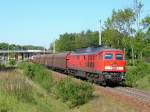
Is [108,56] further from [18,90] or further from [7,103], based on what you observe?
[7,103]

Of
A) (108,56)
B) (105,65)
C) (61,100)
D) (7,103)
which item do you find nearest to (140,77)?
(108,56)

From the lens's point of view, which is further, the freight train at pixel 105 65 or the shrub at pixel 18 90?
the freight train at pixel 105 65

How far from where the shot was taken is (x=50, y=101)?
87.0 feet

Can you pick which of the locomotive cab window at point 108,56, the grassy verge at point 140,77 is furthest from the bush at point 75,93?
the grassy verge at point 140,77

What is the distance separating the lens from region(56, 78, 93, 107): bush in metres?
24.1

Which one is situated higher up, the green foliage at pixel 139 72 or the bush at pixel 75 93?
the green foliage at pixel 139 72

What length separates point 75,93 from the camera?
24.2 meters

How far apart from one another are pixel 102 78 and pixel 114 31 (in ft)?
115

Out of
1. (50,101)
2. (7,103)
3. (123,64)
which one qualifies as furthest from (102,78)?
(7,103)

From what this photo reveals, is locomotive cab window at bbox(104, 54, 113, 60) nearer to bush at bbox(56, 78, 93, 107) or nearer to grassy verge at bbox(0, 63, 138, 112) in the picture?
grassy verge at bbox(0, 63, 138, 112)

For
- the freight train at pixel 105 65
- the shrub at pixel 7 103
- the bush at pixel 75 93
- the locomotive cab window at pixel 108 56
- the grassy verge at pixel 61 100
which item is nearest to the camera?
the shrub at pixel 7 103

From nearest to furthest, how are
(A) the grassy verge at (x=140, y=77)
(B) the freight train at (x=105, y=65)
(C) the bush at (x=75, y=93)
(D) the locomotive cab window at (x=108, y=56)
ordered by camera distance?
(C) the bush at (x=75, y=93)
(B) the freight train at (x=105, y=65)
(D) the locomotive cab window at (x=108, y=56)
(A) the grassy verge at (x=140, y=77)

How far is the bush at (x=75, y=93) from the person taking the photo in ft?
78.9

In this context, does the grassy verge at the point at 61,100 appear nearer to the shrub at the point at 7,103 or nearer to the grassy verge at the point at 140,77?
the shrub at the point at 7,103
